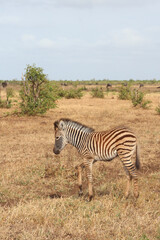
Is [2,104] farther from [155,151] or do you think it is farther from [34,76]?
[155,151]

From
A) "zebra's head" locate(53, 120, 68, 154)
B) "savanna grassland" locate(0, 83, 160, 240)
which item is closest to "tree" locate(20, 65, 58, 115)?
"savanna grassland" locate(0, 83, 160, 240)

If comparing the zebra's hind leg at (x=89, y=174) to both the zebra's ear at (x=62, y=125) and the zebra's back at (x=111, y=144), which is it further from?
the zebra's ear at (x=62, y=125)

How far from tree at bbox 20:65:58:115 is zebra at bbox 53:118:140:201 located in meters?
13.3

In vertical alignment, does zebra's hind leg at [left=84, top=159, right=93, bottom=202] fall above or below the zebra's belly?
below

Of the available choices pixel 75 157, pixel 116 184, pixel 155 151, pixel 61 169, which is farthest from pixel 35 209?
pixel 155 151

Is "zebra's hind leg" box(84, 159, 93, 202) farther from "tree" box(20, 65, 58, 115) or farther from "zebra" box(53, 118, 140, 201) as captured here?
"tree" box(20, 65, 58, 115)

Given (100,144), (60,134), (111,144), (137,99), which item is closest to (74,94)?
(137,99)

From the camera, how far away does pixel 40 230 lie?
4.70 meters

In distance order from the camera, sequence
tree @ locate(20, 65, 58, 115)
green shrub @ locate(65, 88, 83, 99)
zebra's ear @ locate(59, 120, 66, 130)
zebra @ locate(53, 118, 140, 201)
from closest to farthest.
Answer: zebra @ locate(53, 118, 140, 201)
zebra's ear @ locate(59, 120, 66, 130)
tree @ locate(20, 65, 58, 115)
green shrub @ locate(65, 88, 83, 99)

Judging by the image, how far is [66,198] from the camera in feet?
21.1

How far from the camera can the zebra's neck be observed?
22.7ft

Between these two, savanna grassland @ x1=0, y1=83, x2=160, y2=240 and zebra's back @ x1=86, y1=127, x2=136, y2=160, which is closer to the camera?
savanna grassland @ x1=0, y1=83, x2=160, y2=240

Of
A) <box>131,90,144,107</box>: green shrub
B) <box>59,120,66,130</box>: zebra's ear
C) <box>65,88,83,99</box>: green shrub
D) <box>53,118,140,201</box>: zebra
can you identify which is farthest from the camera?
<box>65,88,83,99</box>: green shrub

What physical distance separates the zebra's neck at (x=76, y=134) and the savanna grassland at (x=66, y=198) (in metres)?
1.23
